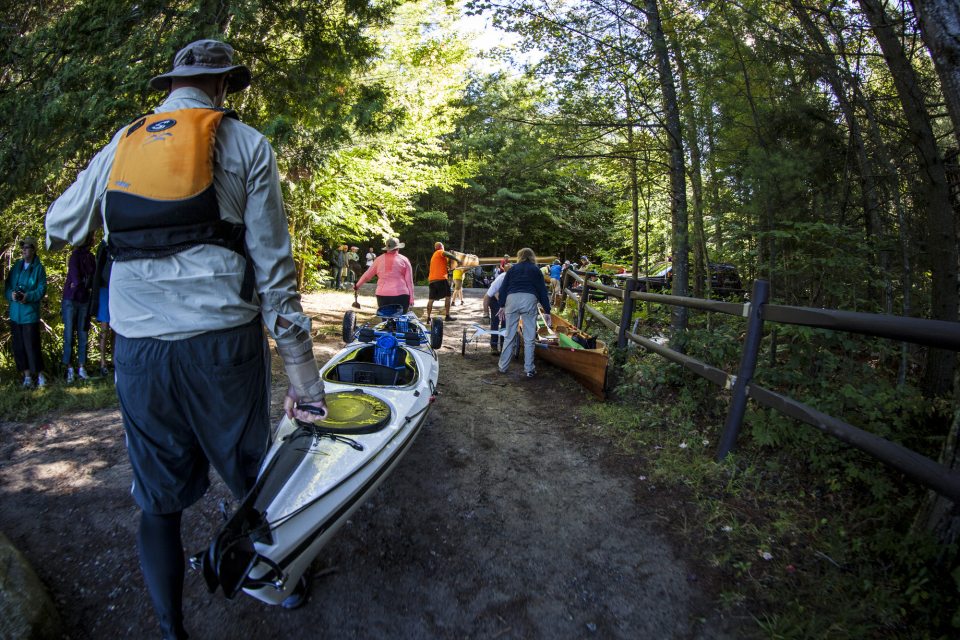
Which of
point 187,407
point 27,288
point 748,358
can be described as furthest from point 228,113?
point 27,288

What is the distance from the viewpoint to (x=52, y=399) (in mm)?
4883

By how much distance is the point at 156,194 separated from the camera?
1.56 metres

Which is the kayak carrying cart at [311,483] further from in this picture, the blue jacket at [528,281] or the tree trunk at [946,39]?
the tree trunk at [946,39]

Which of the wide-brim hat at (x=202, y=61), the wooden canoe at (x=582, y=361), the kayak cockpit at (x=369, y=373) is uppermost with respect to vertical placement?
the wide-brim hat at (x=202, y=61)

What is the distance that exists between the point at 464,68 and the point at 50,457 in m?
12.6

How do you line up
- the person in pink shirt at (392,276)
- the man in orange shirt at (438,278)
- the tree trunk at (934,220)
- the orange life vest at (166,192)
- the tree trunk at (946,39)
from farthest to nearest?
1. the man in orange shirt at (438,278)
2. the person in pink shirt at (392,276)
3. the tree trunk at (934,220)
4. the tree trunk at (946,39)
5. the orange life vest at (166,192)

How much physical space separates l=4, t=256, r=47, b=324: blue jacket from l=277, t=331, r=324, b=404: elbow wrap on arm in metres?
5.39

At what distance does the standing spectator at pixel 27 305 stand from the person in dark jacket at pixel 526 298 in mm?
5578

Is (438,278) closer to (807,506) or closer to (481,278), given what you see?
(807,506)

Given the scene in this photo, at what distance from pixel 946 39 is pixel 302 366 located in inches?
148

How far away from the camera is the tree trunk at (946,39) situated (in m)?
2.54

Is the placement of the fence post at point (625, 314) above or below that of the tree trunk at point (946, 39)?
below

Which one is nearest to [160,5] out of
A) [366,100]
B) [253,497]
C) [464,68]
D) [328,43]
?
[328,43]

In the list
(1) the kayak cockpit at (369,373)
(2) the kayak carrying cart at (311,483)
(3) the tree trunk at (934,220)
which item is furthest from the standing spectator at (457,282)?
(3) the tree trunk at (934,220)
